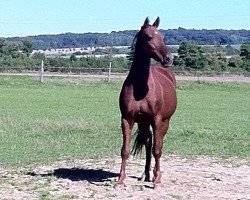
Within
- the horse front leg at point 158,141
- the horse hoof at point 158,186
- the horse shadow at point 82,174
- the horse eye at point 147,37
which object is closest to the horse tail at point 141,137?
the horse front leg at point 158,141

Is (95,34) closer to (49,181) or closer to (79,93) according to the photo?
(79,93)

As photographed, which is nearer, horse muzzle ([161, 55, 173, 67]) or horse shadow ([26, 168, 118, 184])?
horse muzzle ([161, 55, 173, 67])

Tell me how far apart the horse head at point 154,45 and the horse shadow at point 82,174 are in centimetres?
226

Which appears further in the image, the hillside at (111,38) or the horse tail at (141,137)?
the hillside at (111,38)

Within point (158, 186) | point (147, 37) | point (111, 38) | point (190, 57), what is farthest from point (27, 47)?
point (147, 37)

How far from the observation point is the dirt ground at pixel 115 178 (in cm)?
877

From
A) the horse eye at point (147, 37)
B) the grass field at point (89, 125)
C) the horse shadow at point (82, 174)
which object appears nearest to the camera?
the horse eye at point (147, 37)

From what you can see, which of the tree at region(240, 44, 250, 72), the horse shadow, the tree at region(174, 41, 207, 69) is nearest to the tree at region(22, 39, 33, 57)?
the tree at region(174, 41, 207, 69)

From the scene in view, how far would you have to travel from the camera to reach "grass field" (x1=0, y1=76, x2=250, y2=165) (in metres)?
13.1

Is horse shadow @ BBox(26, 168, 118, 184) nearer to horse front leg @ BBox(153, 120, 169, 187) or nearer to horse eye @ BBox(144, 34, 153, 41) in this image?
horse front leg @ BBox(153, 120, 169, 187)

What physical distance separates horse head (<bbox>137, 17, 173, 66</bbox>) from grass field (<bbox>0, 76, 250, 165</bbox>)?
378cm

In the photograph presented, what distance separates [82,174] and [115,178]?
24.1 inches

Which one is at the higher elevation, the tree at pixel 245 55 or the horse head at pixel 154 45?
the horse head at pixel 154 45

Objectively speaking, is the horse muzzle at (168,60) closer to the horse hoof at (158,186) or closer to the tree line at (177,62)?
the horse hoof at (158,186)
